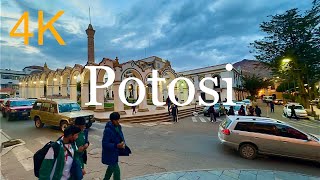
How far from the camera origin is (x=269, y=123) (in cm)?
784

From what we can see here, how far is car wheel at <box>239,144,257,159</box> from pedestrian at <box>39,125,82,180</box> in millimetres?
6620

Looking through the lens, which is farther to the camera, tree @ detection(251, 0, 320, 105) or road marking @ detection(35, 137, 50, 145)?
tree @ detection(251, 0, 320, 105)

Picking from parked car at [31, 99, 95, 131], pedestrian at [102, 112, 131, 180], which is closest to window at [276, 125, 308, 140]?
pedestrian at [102, 112, 131, 180]

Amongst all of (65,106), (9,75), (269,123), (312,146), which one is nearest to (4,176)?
(65,106)

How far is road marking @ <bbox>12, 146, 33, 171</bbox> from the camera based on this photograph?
6871mm

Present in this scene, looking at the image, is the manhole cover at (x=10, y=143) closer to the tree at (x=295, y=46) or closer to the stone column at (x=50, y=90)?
the stone column at (x=50, y=90)

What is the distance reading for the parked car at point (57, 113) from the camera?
1159cm

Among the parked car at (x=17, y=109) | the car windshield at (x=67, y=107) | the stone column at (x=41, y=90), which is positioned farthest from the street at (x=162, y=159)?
the stone column at (x=41, y=90)

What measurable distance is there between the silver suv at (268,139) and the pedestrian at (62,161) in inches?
254

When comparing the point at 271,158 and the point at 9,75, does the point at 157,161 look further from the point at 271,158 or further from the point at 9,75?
the point at 9,75

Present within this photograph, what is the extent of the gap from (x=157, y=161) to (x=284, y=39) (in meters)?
34.6

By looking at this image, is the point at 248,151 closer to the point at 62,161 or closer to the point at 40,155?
the point at 62,161

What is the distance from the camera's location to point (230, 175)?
6.11m

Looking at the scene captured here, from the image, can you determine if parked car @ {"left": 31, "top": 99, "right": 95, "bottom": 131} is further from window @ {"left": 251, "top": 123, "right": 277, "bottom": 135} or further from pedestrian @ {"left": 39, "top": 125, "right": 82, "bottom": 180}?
window @ {"left": 251, "top": 123, "right": 277, "bottom": 135}
